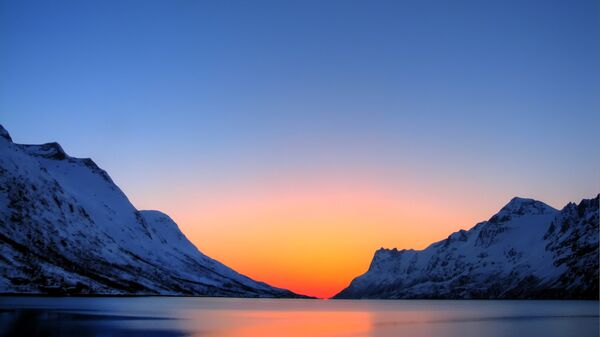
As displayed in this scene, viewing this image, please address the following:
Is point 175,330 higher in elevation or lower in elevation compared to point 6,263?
lower

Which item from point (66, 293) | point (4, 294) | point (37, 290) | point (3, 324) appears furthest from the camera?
point (66, 293)

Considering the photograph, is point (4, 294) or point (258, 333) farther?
point (4, 294)

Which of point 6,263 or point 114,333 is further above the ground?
point 6,263

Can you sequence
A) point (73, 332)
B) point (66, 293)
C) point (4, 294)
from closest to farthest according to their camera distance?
point (73, 332)
point (4, 294)
point (66, 293)

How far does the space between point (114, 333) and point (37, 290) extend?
145 meters

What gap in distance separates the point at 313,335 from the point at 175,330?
17659 mm

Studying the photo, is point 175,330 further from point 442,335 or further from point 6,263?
point 6,263

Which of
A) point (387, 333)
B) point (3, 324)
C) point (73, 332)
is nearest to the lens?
point (73, 332)

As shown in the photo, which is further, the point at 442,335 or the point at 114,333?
Answer: the point at 442,335

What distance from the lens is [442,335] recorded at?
66625 millimetres

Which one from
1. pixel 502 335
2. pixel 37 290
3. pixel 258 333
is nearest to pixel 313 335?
pixel 258 333

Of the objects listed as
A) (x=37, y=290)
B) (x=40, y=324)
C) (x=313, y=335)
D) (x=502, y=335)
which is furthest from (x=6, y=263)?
(x=502, y=335)

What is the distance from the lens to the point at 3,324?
185 ft

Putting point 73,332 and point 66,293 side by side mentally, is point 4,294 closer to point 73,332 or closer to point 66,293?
point 66,293
